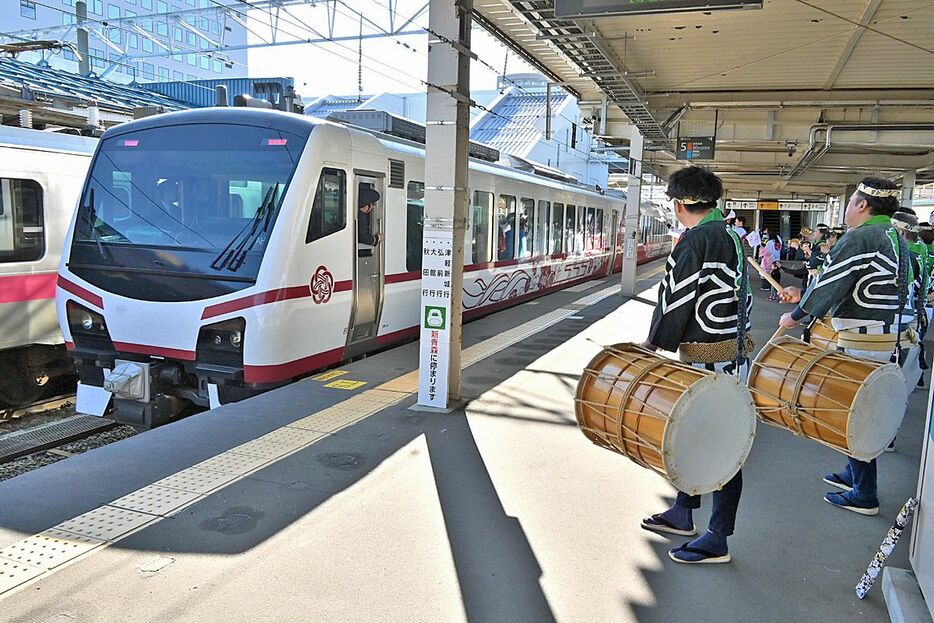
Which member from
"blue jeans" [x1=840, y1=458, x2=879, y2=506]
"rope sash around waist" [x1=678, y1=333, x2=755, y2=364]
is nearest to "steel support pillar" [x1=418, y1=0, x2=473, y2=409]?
"rope sash around waist" [x1=678, y1=333, x2=755, y2=364]

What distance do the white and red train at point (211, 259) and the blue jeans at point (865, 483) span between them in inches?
166

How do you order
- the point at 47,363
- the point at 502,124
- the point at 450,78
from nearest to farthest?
the point at 450,78 → the point at 47,363 → the point at 502,124

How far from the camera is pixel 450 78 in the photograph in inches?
227

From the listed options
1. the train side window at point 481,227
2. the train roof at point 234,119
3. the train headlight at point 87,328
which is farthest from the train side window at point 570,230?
the train headlight at point 87,328

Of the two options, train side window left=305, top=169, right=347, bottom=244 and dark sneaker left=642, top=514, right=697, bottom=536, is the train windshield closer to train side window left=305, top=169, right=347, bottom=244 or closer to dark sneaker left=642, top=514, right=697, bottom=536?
train side window left=305, top=169, right=347, bottom=244

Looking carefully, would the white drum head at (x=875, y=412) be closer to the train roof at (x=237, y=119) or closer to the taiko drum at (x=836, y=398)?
the taiko drum at (x=836, y=398)

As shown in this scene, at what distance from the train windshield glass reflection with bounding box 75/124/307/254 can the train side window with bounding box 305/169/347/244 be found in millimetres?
335

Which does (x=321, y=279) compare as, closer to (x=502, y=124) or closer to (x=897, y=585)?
(x=897, y=585)

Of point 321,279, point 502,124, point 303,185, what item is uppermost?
point 502,124

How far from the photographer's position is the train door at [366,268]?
6.95 m

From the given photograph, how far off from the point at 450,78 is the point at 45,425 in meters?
5.11

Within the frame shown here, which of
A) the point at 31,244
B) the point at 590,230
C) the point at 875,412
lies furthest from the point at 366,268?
the point at 590,230

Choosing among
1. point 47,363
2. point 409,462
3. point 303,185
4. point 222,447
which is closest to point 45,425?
point 47,363

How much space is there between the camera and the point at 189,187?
6.15 metres
